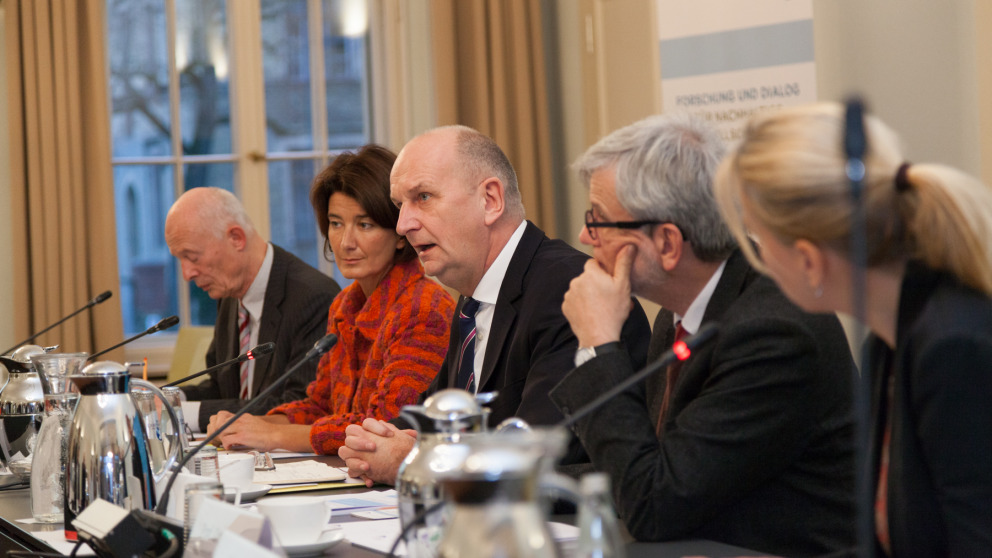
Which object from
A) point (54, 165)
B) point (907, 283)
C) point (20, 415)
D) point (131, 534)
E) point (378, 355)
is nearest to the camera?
point (907, 283)

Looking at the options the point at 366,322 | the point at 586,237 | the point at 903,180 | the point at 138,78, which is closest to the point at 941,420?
the point at 903,180

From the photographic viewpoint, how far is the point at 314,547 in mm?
1325

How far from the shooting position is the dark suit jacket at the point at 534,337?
1957 millimetres

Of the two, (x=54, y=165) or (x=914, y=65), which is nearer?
(x=914, y=65)

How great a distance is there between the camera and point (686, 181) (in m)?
1.63

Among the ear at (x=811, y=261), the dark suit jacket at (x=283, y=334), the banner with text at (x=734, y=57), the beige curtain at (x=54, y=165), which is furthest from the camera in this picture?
the beige curtain at (x=54, y=165)

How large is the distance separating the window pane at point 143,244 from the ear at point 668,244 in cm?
372

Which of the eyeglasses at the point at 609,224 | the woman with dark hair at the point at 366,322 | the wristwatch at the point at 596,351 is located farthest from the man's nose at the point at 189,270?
the wristwatch at the point at 596,351

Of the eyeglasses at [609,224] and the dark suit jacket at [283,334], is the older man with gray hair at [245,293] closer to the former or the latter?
the dark suit jacket at [283,334]

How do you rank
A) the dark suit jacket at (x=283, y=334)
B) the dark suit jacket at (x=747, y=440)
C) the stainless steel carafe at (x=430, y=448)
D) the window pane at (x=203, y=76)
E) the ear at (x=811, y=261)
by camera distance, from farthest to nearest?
1. the window pane at (x=203, y=76)
2. the dark suit jacket at (x=283, y=334)
3. the dark suit jacket at (x=747, y=440)
4. the ear at (x=811, y=261)
5. the stainless steel carafe at (x=430, y=448)

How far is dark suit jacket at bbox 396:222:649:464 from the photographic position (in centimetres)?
196

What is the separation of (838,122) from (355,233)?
6.00ft

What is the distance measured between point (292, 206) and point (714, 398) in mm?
3847

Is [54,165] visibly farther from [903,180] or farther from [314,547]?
[903,180]
